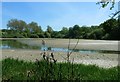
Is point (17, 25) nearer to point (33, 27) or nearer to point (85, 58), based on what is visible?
point (33, 27)

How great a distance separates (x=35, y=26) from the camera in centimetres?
10481

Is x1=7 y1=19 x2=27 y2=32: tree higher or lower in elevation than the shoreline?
higher

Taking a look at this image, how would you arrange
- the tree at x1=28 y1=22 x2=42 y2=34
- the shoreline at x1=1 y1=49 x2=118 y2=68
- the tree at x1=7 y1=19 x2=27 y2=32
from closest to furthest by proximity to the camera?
1. the shoreline at x1=1 y1=49 x2=118 y2=68
2. the tree at x1=28 y1=22 x2=42 y2=34
3. the tree at x1=7 y1=19 x2=27 y2=32

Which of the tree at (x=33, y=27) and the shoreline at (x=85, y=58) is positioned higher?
the tree at (x=33, y=27)

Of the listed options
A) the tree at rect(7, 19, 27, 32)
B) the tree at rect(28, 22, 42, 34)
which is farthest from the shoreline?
the tree at rect(7, 19, 27, 32)

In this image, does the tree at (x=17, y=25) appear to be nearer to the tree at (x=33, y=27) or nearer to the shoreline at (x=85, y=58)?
the tree at (x=33, y=27)

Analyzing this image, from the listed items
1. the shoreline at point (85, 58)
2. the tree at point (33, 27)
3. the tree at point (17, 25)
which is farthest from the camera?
the tree at point (17, 25)

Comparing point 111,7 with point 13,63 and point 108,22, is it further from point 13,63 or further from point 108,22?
point 13,63

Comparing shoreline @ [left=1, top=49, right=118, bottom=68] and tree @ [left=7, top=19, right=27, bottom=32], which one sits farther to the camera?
tree @ [left=7, top=19, right=27, bottom=32]

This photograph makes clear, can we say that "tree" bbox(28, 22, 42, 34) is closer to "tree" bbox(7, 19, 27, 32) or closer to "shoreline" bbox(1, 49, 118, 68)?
"tree" bbox(7, 19, 27, 32)

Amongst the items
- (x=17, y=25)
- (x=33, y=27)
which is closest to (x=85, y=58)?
(x=33, y=27)

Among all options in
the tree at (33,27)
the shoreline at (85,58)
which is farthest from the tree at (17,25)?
the shoreline at (85,58)

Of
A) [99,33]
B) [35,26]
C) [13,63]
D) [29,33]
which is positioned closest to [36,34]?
[29,33]

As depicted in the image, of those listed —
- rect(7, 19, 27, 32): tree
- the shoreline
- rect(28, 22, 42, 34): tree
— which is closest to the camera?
the shoreline
